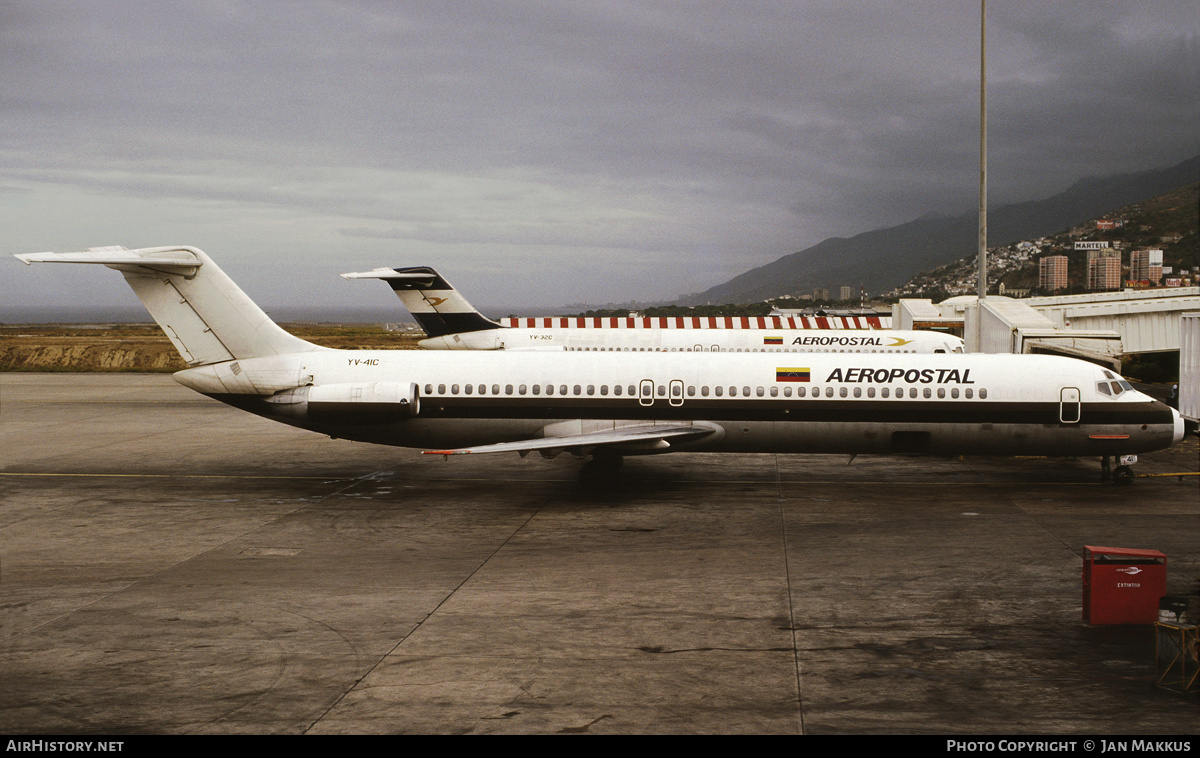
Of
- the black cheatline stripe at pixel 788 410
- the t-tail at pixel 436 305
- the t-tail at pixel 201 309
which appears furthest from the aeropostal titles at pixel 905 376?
the t-tail at pixel 436 305

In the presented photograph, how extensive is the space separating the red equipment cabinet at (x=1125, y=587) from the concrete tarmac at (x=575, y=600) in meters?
0.30

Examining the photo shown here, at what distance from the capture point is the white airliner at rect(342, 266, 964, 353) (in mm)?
40406

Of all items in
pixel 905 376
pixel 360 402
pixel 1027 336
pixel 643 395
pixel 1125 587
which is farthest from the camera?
pixel 1027 336

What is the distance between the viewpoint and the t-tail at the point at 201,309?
70.5 ft

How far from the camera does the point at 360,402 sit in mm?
21219

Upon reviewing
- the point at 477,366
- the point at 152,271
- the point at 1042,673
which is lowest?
the point at 1042,673

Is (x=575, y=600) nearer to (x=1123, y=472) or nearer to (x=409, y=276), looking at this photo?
(x=1123, y=472)

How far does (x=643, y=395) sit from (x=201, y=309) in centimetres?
1139

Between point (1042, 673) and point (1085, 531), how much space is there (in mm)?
8084

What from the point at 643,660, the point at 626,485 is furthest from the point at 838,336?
the point at 643,660

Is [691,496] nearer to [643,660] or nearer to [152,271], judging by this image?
[643,660]

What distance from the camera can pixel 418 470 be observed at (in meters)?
24.5

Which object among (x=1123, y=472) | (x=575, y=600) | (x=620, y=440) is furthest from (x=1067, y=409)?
(x=575, y=600)

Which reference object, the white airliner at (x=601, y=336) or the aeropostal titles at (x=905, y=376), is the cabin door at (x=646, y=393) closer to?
the aeropostal titles at (x=905, y=376)
